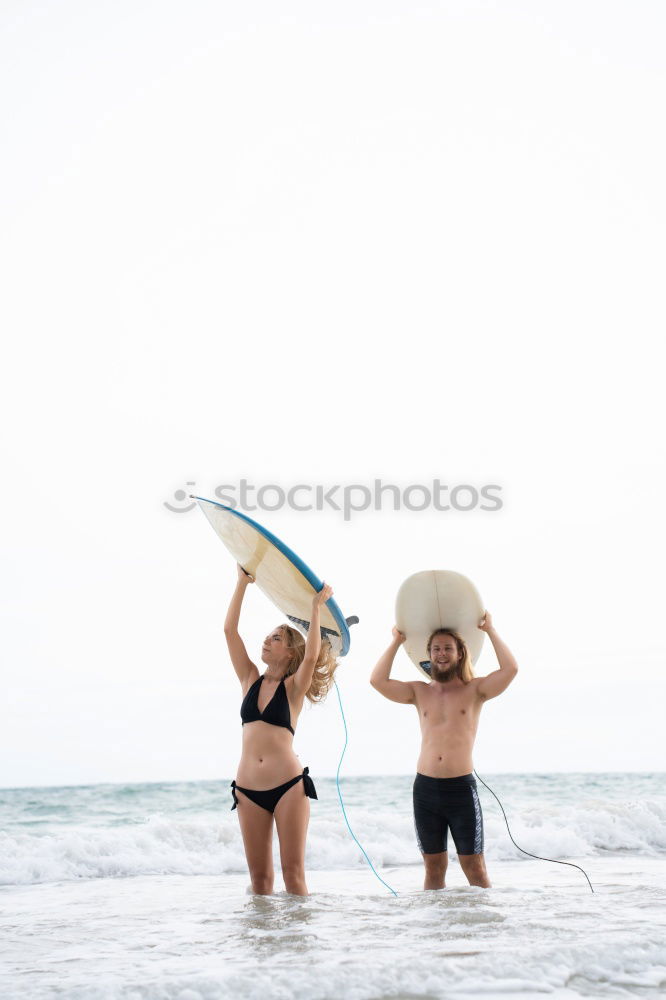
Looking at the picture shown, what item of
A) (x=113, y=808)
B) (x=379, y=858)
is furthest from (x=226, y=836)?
(x=113, y=808)

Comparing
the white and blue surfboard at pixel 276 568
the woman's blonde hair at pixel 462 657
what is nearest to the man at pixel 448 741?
the woman's blonde hair at pixel 462 657

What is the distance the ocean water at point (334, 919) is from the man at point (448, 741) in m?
0.26

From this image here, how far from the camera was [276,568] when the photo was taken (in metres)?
5.54

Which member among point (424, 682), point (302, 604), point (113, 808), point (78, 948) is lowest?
point (113, 808)

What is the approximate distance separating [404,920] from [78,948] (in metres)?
1.74

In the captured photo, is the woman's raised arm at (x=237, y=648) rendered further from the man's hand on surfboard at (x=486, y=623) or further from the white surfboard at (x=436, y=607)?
the man's hand on surfboard at (x=486, y=623)

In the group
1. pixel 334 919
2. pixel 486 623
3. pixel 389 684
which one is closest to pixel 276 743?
pixel 389 684

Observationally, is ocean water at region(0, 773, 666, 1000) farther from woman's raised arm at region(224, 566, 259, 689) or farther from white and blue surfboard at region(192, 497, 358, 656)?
white and blue surfboard at region(192, 497, 358, 656)

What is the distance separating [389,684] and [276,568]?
1.04 metres

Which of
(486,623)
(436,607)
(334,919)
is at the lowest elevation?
(334,919)

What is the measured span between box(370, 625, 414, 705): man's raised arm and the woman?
0.30m

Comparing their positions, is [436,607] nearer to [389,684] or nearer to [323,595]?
[389,684]

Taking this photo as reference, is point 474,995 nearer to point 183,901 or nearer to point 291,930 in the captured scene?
point 291,930

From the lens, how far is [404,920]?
4.78 metres
